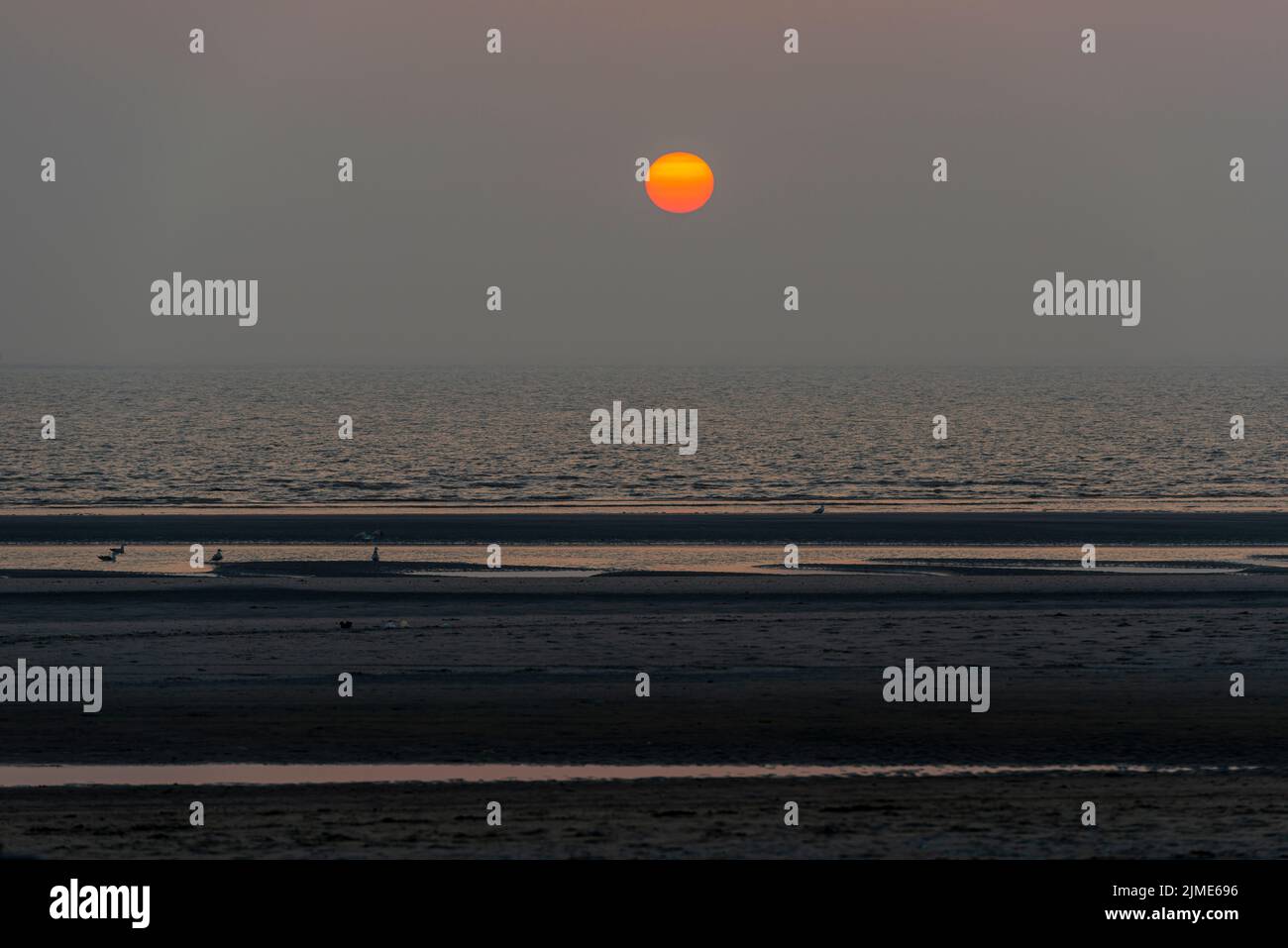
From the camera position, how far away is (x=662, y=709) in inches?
877

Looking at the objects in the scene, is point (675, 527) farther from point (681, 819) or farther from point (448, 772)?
point (681, 819)

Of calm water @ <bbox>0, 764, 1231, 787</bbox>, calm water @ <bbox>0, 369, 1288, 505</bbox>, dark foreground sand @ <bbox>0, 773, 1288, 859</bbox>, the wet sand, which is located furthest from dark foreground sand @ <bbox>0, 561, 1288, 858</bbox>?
calm water @ <bbox>0, 369, 1288, 505</bbox>

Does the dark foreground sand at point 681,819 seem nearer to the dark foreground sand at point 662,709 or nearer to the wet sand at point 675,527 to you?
the dark foreground sand at point 662,709

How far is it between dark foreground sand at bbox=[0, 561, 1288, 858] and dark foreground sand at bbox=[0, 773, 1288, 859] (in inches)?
1.9

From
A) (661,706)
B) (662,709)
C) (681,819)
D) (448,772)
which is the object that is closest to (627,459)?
(661,706)

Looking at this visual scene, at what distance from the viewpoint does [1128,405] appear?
173750 millimetres

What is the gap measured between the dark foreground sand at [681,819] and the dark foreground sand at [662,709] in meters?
0.05

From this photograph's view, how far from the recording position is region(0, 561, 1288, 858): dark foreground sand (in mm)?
15586

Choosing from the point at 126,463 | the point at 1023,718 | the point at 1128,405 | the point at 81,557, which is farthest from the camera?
the point at 1128,405

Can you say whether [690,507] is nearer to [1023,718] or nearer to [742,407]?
[1023,718]

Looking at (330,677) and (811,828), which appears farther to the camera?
(330,677)

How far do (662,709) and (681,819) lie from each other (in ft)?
20.2

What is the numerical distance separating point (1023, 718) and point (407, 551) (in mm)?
24868
